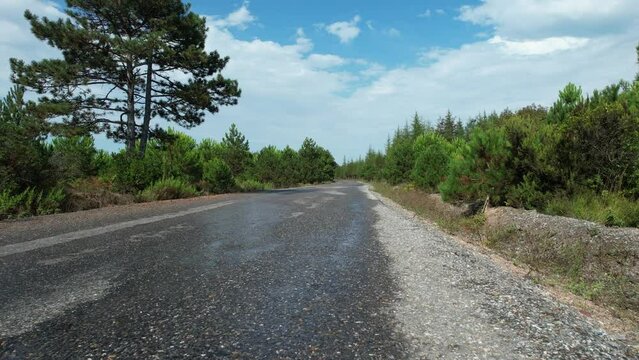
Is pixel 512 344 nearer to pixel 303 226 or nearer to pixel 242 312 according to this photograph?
pixel 242 312

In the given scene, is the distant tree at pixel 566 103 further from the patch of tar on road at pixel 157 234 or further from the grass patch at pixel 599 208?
the patch of tar on road at pixel 157 234

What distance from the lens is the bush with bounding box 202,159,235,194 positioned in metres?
27.5

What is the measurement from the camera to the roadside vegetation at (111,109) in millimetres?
14680

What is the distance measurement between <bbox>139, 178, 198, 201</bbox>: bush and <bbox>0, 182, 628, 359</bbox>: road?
1071cm

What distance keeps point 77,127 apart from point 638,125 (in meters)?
22.5

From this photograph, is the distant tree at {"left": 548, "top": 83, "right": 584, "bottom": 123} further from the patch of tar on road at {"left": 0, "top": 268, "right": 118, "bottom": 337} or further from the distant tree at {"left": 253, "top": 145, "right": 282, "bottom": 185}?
the distant tree at {"left": 253, "top": 145, "right": 282, "bottom": 185}

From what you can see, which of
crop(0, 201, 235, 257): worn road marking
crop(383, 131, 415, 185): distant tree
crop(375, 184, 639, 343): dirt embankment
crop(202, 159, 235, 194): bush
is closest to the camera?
crop(375, 184, 639, 343): dirt embankment

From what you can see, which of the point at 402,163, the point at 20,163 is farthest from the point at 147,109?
the point at 402,163

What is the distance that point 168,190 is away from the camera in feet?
67.9

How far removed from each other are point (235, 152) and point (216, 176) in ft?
73.2

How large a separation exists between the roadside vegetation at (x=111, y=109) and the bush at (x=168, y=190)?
0.17 ft

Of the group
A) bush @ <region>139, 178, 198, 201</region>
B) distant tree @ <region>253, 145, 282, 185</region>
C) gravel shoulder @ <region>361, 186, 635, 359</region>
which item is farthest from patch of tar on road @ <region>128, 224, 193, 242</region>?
distant tree @ <region>253, 145, 282, 185</region>

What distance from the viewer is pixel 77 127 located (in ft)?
70.0

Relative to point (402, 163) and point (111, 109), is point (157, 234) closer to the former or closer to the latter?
point (111, 109)
